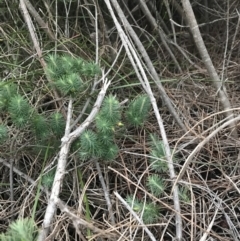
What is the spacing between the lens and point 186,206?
1407mm

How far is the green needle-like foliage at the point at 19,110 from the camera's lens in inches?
53.4

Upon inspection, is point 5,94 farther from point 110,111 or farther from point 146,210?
point 146,210

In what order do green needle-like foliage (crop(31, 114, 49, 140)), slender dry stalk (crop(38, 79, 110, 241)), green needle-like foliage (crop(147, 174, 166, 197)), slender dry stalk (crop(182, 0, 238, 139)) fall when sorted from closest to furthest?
slender dry stalk (crop(38, 79, 110, 241)) < green needle-like foliage (crop(147, 174, 166, 197)) < green needle-like foliage (crop(31, 114, 49, 140)) < slender dry stalk (crop(182, 0, 238, 139))

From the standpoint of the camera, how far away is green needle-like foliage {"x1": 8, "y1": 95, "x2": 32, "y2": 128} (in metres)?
1.36

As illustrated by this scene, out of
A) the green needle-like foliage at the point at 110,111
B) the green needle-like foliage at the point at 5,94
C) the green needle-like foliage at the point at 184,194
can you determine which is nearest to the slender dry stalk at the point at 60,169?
the green needle-like foliage at the point at 110,111

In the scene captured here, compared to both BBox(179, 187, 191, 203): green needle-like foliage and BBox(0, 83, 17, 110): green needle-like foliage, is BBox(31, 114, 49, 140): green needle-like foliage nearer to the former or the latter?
BBox(0, 83, 17, 110): green needle-like foliage

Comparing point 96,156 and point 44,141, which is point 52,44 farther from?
point 96,156

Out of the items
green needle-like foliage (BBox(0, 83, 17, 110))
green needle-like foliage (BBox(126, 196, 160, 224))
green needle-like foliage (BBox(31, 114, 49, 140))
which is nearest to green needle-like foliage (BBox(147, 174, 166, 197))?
green needle-like foliage (BBox(126, 196, 160, 224))

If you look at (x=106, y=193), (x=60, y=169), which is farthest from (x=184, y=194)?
(x=60, y=169)

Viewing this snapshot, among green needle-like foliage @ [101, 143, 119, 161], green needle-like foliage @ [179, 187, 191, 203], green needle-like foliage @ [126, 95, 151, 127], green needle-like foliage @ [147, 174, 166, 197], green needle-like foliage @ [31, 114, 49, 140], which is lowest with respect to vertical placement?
green needle-like foliage @ [179, 187, 191, 203]

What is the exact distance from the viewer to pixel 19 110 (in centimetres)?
136

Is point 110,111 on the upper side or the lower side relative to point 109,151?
upper

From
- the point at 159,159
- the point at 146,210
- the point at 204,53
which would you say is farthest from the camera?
the point at 204,53

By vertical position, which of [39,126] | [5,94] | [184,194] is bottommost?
[184,194]
